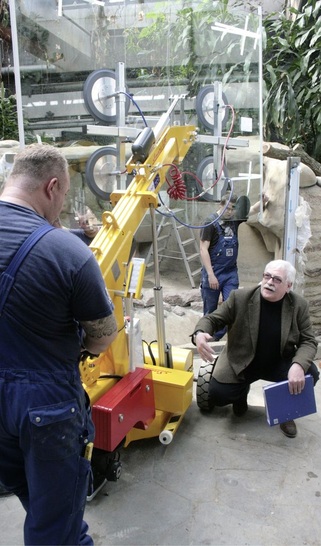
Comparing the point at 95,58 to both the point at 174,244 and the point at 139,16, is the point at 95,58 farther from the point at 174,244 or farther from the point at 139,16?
the point at 174,244

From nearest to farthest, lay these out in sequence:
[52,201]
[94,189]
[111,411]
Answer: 1. [52,201]
2. [111,411]
3. [94,189]

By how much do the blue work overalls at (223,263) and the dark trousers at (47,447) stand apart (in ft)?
8.91

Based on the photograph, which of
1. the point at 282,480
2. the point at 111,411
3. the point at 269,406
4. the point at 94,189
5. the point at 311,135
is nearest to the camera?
the point at 111,411

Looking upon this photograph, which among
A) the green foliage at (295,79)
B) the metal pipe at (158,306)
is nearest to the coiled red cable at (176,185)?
the metal pipe at (158,306)

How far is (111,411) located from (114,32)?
2.99 m

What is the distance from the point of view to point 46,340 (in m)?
1.31

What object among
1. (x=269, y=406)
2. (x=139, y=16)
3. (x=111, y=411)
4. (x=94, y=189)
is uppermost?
(x=139, y=16)

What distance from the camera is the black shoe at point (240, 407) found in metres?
2.82

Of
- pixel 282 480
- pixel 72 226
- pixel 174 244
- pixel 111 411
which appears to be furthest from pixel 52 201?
pixel 174 244

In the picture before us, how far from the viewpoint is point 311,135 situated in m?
6.69

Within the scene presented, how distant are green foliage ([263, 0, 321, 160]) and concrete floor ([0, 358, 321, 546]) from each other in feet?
15.9

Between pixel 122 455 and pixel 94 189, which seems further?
pixel 94 189

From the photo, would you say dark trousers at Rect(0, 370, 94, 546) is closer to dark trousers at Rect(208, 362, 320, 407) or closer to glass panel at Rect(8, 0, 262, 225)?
dark trousers at Rect(208, 362, 320, 407)

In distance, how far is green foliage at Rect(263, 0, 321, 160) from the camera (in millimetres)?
6215
